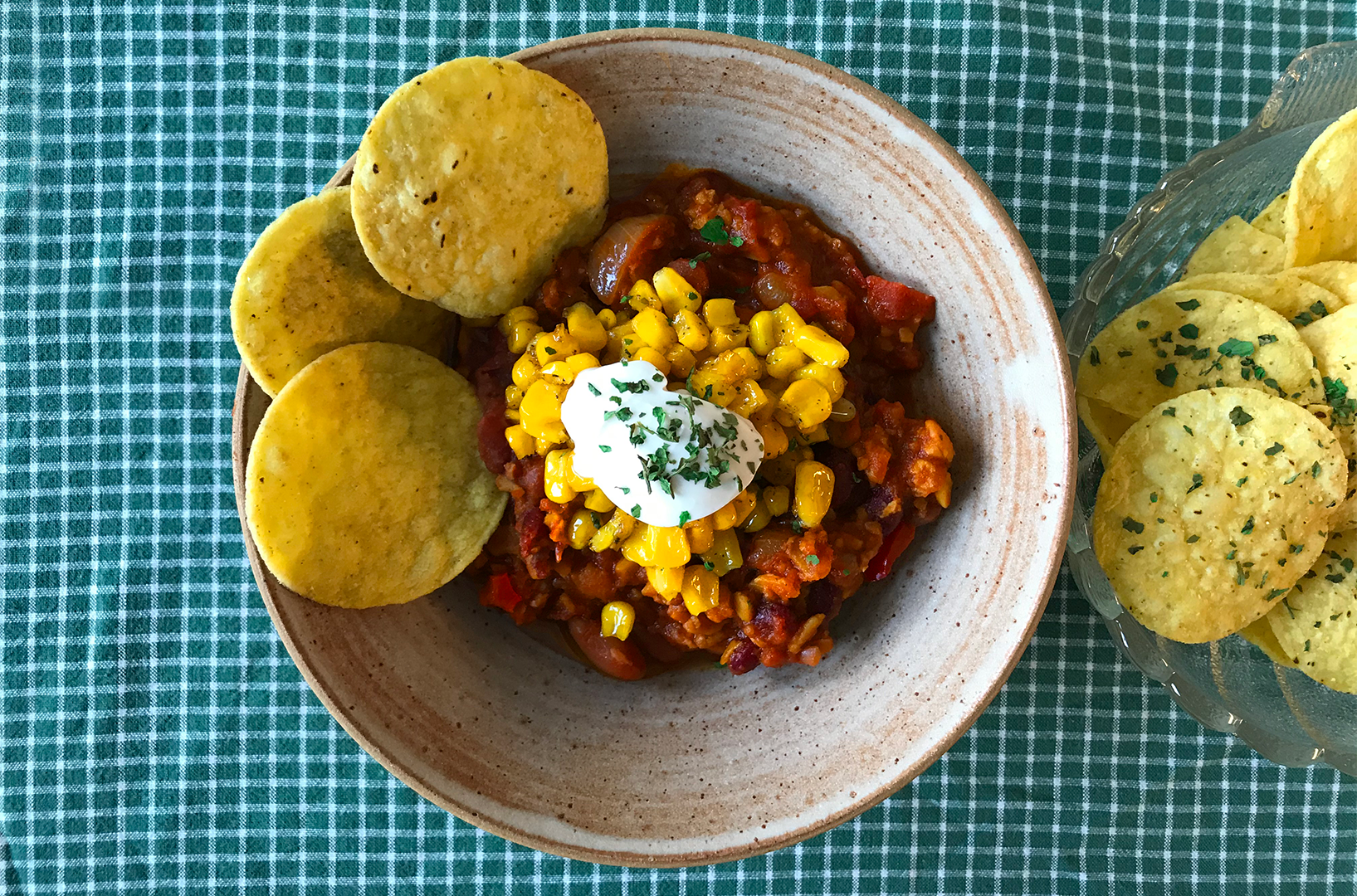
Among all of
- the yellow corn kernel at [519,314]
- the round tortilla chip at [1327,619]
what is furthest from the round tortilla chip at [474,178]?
the round tortilla chip at [1327,619]

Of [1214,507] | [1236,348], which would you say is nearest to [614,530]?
[1214,507]

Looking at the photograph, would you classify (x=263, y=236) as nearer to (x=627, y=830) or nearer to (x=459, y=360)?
(x=459, y=360)

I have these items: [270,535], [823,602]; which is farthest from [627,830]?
[270,535]

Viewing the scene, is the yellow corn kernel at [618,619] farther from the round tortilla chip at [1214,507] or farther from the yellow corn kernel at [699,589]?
the round tortilla chip at [1214,507]

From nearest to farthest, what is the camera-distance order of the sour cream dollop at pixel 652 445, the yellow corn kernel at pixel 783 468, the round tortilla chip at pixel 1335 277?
1. the sour cream dollop at pixel 652 445
2. the yellow corn kernel at pixel 783 468
3. the round tortilla chip at pixel 1335 277

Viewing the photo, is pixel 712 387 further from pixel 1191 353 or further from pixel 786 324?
pixel 1191 353

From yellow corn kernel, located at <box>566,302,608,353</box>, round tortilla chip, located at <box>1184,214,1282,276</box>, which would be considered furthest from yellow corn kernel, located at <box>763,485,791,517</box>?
round tortilla chip, located at <box>1184,214,1282,276</box>
